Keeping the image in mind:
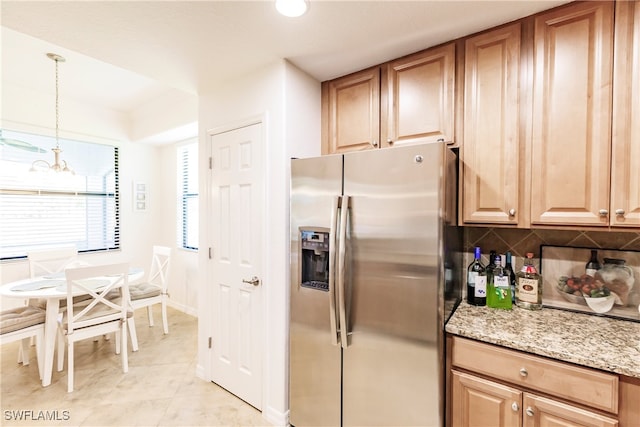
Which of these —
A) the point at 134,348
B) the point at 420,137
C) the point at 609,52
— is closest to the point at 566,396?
the point at 420,137

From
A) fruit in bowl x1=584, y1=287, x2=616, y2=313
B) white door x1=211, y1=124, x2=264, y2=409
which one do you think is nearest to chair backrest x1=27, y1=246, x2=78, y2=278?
white door x1=211, y1=124, x2=264, y2=409

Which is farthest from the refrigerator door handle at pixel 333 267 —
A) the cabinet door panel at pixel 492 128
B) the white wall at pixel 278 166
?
the cabinet door panel at pixel 492 128

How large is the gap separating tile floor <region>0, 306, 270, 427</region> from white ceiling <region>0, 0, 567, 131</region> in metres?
2.45

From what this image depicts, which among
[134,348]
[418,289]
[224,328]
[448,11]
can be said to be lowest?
[134,348]

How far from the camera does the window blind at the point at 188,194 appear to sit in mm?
4070

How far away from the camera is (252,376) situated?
2.17 meters

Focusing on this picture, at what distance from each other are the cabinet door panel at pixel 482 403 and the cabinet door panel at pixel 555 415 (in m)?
0.04

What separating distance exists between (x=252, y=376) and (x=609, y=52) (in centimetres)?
278

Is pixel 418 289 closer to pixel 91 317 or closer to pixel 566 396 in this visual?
pixel 566 396

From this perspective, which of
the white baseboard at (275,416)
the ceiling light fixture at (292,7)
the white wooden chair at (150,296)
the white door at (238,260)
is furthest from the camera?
the white wooden chair at (150,296)

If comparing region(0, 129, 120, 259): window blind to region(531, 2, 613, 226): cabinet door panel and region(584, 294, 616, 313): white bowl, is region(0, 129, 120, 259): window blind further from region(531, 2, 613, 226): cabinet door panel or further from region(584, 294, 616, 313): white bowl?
region(584, 294, 616, 313): white bowl

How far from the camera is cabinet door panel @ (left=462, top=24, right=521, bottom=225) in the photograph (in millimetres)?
1545

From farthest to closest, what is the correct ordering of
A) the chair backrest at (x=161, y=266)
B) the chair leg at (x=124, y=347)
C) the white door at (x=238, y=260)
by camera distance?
the chair backrest at (x=161, y=266) → the chair leg at (x=124, y=347) → the white door at (x=238, y=260)

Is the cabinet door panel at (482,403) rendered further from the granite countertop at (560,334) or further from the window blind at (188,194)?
the window blind at (188,194)
